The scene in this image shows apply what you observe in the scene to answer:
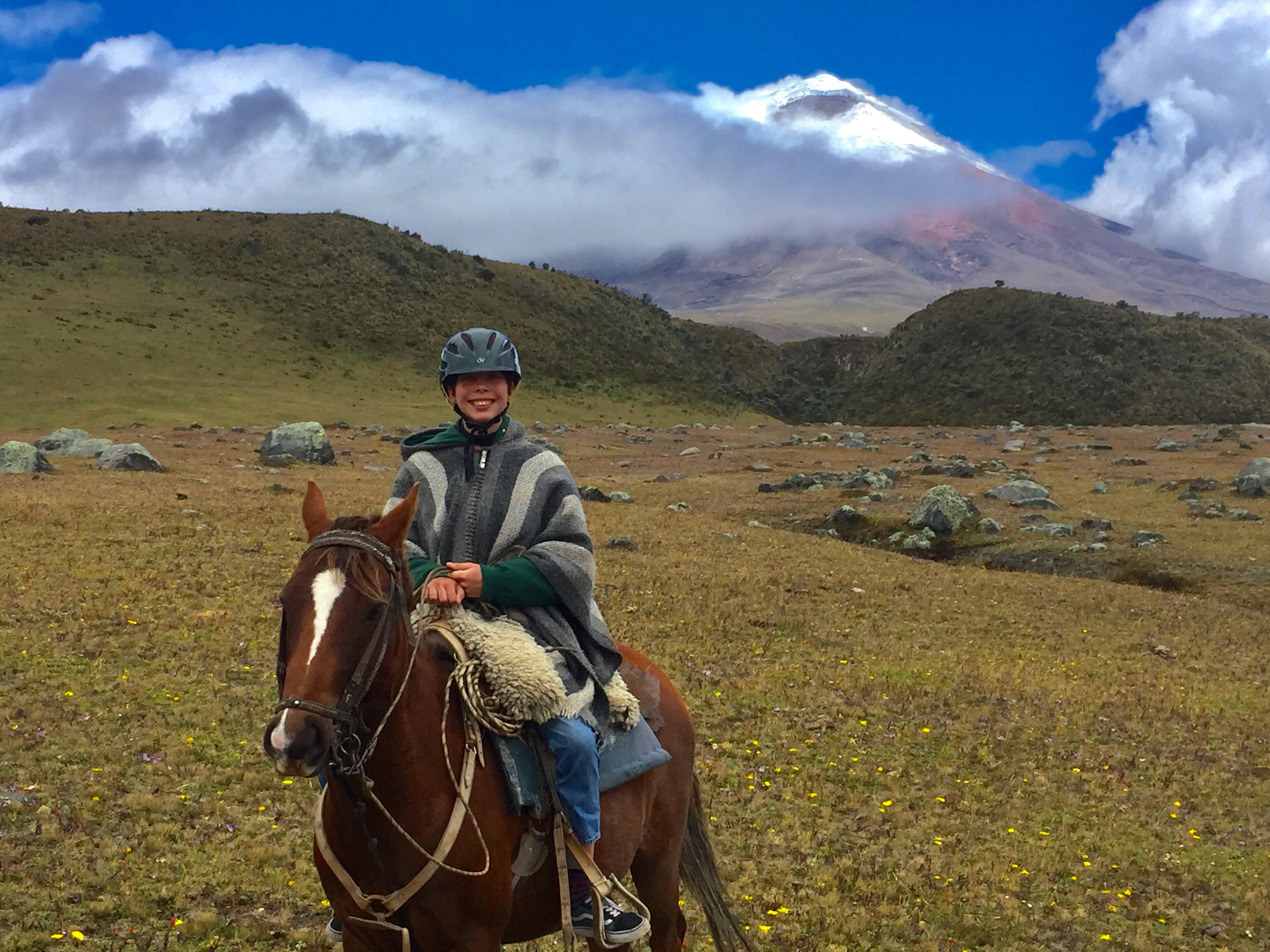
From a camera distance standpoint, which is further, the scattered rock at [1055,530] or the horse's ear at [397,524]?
the scattered rock at [1055,530]

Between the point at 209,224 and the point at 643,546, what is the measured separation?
9480cm

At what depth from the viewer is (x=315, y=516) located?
402cm

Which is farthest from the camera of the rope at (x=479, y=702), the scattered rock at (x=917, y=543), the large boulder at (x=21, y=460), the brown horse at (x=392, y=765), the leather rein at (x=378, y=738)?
the large boulder at (x=21, y=460)

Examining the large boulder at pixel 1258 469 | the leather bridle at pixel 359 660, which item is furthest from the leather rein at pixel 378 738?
the large boulder at pixel 1258 469

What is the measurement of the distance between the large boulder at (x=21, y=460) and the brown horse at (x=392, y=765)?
30.4m

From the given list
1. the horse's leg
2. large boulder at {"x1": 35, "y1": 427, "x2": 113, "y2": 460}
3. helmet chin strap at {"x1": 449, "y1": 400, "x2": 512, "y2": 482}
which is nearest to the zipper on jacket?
helmet chin strap at {"x1": 449, "y1": 400, "x2": 512, "y2": 482}

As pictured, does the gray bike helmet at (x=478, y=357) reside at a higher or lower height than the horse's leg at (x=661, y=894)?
higher

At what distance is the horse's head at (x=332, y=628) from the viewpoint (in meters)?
3.29

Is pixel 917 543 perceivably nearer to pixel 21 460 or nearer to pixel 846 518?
pixel 846 518

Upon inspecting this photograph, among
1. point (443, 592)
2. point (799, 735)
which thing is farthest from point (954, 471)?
point (443, 592)

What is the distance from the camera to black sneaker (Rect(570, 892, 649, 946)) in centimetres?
497

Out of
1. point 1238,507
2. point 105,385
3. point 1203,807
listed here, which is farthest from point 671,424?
point 1203,807

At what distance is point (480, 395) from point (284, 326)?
85371 mm

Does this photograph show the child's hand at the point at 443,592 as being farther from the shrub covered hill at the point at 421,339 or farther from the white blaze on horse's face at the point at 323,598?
the shrub covered hill at the point at 421,339
